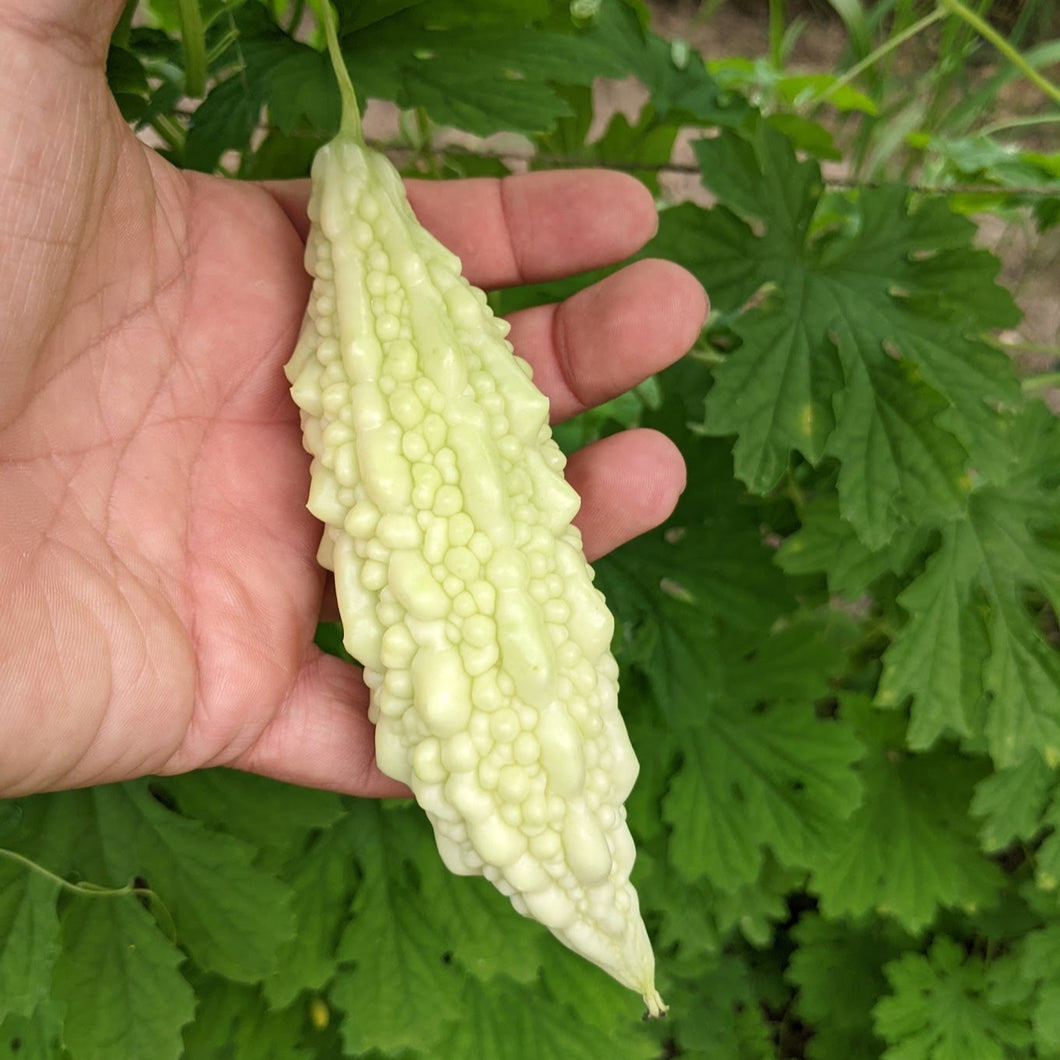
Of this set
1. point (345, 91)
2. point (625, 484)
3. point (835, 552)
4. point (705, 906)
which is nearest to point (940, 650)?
point (835, 552)

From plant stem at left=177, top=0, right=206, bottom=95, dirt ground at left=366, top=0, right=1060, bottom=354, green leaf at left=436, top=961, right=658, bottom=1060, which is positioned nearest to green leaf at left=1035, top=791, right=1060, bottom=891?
green leaf at left=436, top=961, right=658, bottom=1060

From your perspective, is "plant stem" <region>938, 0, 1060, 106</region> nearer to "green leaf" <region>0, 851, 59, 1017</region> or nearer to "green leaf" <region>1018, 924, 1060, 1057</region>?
"green leaf" <region>1018, 924, 1060, 1057</region>

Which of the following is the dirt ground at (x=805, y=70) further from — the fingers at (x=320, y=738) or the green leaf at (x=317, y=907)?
the green leaf at (x=317, y=907)

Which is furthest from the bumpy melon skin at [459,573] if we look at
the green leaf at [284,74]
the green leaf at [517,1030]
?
the green leaf at [517,1030]

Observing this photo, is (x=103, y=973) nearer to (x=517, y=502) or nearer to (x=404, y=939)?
(x=404, y=939)

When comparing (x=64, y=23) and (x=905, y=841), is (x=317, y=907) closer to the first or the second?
(x=905, y=841)

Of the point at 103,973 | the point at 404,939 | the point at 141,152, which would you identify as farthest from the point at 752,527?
the point at 103,973

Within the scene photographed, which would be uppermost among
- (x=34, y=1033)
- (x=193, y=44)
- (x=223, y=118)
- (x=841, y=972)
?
(x=193, y=44)
